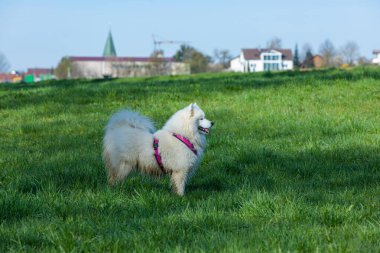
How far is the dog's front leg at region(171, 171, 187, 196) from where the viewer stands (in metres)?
6.26

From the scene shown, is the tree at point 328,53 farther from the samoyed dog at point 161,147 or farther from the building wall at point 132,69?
the samoyed dog at point 161,147

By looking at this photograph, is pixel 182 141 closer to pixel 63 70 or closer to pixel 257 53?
pixel 63 70

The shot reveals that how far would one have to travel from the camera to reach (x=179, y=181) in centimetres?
633

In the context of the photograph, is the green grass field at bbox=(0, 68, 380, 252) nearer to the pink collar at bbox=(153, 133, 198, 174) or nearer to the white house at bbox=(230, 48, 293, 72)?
the pink collar at bbox=(153, 133, 198, 174)

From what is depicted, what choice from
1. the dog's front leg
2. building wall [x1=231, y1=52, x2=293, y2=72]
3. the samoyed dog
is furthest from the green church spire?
the dog's front leg

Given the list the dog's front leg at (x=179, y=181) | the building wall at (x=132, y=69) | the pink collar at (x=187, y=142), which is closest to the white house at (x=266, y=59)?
the building wall at (x=132, y=69)

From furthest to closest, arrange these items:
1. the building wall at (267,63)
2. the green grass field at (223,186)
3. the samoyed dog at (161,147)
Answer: the building wall at (267,63)
the samoyed dog at (161,147)
the green grass field at (223,186)

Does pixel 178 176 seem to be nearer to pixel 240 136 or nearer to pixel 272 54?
pixel 240 136

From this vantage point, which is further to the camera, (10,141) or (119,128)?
(10,141)

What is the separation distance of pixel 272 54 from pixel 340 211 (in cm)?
14992

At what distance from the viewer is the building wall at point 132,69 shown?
371ft

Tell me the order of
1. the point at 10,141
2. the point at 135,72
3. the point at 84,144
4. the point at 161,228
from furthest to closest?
the point at 135,72
the point at 10,141
the point at 84,144
the point at 161,228

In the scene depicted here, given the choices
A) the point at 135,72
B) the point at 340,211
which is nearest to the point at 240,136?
the point at 340,211

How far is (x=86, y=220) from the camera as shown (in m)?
4.72
